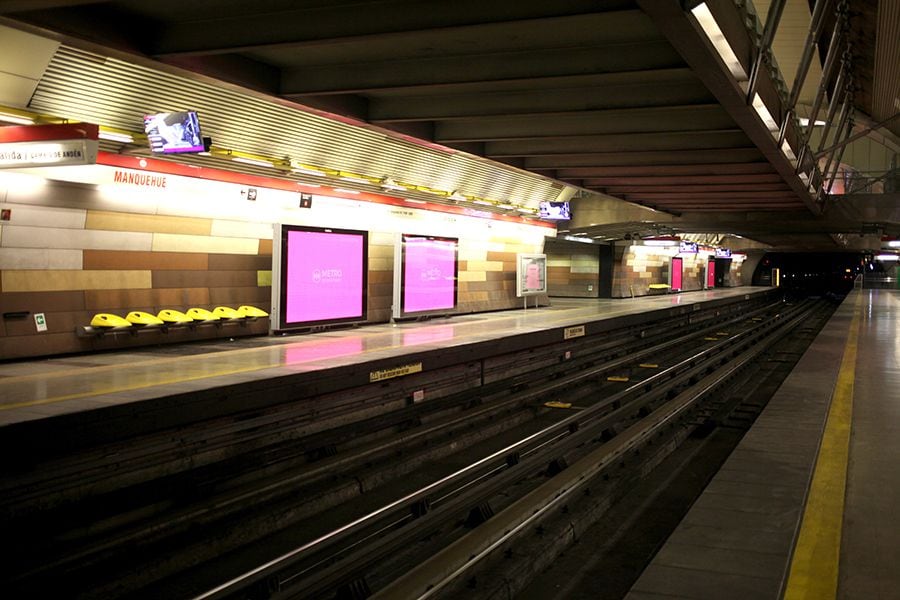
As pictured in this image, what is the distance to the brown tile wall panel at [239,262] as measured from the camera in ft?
39.5

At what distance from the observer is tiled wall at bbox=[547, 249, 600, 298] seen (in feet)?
101

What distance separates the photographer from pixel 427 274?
16453mm

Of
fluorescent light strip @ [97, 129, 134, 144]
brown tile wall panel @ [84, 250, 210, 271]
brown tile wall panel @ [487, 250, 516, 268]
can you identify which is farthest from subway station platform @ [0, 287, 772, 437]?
brown tile wall panel @ [487, 250, 516, 268]

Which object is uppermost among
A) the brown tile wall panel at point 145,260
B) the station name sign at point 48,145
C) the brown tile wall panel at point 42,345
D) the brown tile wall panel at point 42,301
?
the station name sign at point 48,145

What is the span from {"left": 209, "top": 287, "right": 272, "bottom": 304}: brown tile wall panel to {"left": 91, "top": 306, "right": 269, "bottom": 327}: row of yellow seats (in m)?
0.12

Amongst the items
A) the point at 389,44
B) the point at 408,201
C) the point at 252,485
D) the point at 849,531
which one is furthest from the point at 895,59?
the point at 252,485

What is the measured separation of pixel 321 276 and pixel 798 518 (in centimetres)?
973

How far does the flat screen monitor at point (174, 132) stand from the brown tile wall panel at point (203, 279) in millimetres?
2025

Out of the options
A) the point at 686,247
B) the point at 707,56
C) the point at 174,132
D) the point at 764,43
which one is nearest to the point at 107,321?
the point at 174,132

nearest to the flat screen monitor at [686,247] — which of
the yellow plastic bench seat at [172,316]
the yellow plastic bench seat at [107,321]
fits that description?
the yellow plastic bench seat at [172,316]

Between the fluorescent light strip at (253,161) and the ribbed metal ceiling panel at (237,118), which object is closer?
the ribbed metal ceiling panel at (237,118)

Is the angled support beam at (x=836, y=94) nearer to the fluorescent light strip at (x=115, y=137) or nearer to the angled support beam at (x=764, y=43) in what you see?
the angled support beam at (x=764, y=43)

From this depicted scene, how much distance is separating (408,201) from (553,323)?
3917 millimetres

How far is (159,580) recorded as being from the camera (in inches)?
208
